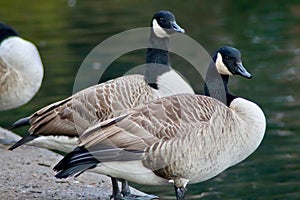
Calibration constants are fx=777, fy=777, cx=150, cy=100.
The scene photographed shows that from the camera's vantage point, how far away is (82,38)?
24016 mm

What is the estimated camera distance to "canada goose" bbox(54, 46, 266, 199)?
757 centimetres

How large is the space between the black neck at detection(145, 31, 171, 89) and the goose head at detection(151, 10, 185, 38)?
70 millimetres

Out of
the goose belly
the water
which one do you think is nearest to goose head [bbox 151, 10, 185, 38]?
the water

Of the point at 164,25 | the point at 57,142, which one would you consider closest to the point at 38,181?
the point at 57,142

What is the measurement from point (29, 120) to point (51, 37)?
15.9 metres

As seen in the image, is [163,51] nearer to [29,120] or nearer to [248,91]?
[29,120]

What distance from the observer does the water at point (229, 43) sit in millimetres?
10992

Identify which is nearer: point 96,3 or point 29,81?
point 29,81

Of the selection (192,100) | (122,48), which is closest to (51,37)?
(122,48)

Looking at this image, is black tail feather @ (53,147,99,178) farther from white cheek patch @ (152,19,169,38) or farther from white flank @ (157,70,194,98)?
white cheek patch @ (152,19,169,38)

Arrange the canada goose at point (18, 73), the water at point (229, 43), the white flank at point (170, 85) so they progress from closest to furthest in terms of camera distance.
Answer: the white flank at point (170, 85) < the water at point (229, 43) < the canada goose at point (18, 73)

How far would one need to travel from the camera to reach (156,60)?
9.80 m

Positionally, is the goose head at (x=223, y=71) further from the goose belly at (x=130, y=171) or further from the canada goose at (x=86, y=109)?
the goose belly at (x=130, y=171)

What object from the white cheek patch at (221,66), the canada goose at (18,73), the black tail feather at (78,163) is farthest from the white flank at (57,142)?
the canada goose at (18,73)
